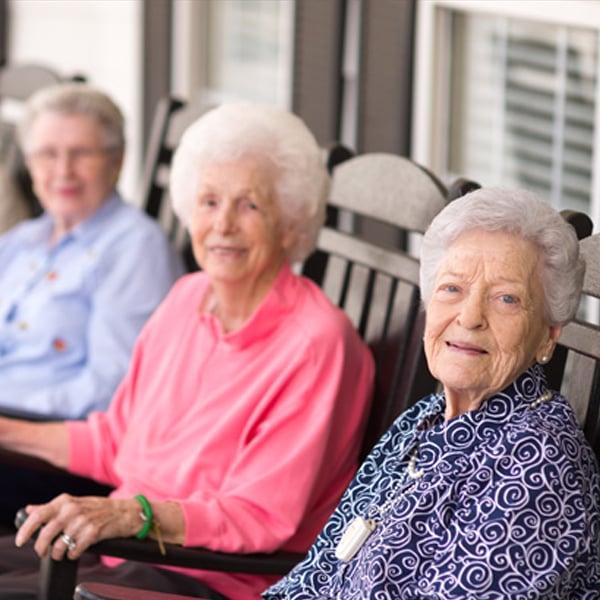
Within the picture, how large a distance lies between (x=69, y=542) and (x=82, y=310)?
1132mm

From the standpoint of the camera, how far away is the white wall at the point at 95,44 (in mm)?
5496

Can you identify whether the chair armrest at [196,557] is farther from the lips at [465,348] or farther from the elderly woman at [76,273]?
the elderly woman at [76,273]

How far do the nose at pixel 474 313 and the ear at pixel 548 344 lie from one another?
0.11m

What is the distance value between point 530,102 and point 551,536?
1821 millimetres

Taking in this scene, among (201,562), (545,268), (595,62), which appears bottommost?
(201,562)

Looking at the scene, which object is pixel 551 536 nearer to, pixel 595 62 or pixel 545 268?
pixel 545 268

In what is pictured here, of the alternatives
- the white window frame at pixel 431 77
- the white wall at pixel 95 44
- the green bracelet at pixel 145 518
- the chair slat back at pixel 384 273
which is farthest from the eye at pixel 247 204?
the white wall at pixel 95 44

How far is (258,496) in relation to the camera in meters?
2.48

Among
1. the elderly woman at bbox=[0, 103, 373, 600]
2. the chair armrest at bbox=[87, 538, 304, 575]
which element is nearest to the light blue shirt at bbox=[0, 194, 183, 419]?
the elderly woman at bbox=[0, 103, 373, 600]

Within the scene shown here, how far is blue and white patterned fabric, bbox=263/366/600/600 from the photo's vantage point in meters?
1.82

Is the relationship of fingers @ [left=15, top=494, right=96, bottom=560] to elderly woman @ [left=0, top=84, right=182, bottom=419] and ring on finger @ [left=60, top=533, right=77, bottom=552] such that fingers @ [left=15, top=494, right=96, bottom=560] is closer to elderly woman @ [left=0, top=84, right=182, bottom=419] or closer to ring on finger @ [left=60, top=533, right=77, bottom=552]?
ring on finger @ [left=60, top=533, right=77, bottom=552]

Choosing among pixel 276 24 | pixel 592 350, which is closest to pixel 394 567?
pixel 592 350

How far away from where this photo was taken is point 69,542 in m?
2.33

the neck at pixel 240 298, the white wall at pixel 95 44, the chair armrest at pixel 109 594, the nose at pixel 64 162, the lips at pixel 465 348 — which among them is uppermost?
the white wall at pixel 95 44
